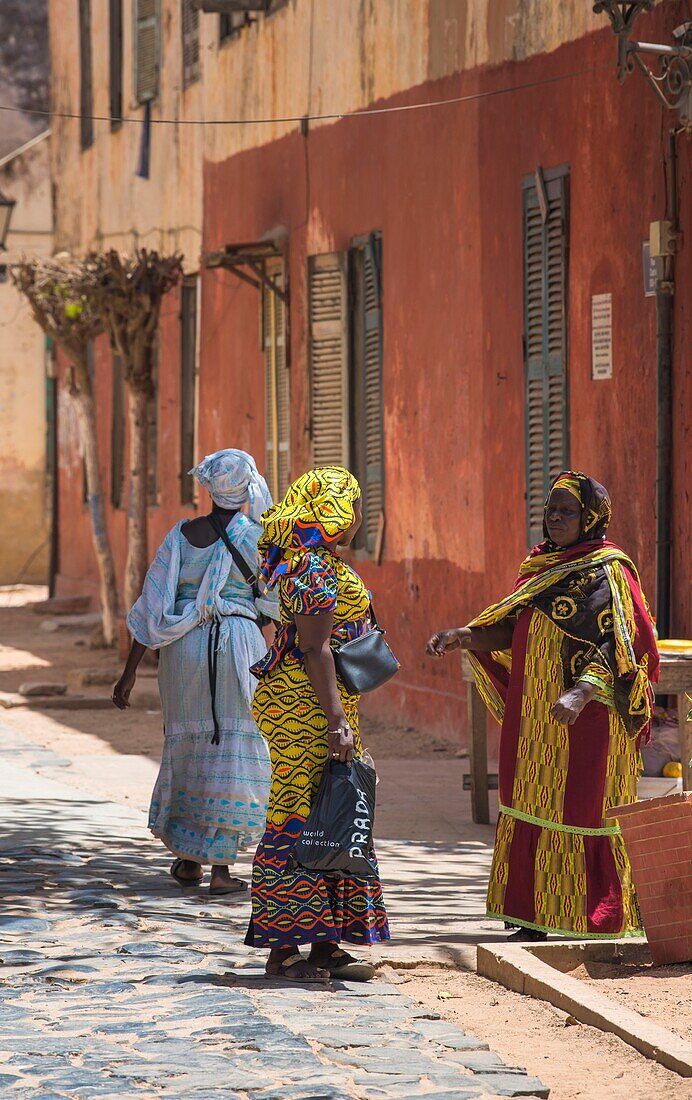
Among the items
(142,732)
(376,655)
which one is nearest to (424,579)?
(142,732)

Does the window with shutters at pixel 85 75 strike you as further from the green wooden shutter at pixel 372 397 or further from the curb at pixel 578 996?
the curb at pixel 578 996

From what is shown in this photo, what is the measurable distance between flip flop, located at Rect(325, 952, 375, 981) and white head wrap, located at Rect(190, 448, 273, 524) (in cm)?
202

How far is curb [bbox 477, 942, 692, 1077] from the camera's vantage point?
4.97 m

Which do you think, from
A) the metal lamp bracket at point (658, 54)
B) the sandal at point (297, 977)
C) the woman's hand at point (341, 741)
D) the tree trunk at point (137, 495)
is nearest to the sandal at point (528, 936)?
the sandal at point (297, 977)

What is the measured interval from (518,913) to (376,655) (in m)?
1.17

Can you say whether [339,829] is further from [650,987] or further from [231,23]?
[231,23]

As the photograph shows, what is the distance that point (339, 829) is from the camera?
5.72 metres

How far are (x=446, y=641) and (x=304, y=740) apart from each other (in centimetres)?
81

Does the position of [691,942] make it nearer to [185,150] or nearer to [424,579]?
[424,579]

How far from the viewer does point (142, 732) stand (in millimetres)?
13102

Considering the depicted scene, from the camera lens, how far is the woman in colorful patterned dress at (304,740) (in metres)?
5.80

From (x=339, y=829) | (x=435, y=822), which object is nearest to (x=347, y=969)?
(x=339, y=829)

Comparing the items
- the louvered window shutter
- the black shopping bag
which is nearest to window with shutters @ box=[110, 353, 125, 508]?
the louvered window shutter

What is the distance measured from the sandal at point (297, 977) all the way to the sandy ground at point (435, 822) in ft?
0.93
